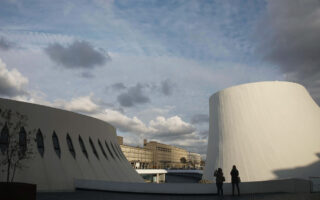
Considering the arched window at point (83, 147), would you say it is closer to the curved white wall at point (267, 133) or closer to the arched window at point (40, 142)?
the arched window at point (40, 142)

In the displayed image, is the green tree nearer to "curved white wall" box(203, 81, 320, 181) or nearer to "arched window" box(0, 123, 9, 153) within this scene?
"arched window" box(0, 123, 9, 153)

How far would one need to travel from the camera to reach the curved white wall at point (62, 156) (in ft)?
65.2

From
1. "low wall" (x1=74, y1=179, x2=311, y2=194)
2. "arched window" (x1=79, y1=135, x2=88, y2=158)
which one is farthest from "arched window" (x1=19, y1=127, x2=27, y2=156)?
"low wall" (x1=74, y1=179, x2=311, y2=194)

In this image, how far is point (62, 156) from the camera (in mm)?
22250

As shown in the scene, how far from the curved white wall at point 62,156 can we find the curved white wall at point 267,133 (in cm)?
1273

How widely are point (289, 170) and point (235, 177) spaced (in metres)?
17.1

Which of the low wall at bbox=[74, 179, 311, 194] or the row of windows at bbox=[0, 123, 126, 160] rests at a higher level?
the row of windows at bbox=[0, 123, 126, 160]

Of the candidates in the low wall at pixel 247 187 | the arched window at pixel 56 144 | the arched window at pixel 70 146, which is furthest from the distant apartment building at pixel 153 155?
the low wall at pixel 247 187

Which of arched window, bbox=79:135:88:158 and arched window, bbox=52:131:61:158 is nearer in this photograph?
arched window, bbox=52:131:61:158

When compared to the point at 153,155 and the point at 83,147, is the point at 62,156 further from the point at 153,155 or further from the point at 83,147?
the point at 153,155

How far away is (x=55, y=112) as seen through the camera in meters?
22.9

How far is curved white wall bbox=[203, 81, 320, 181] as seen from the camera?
2831 cm

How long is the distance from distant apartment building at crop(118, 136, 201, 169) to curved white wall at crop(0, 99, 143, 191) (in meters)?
79.1

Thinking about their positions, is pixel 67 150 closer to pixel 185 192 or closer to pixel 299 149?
pixel 185 192
